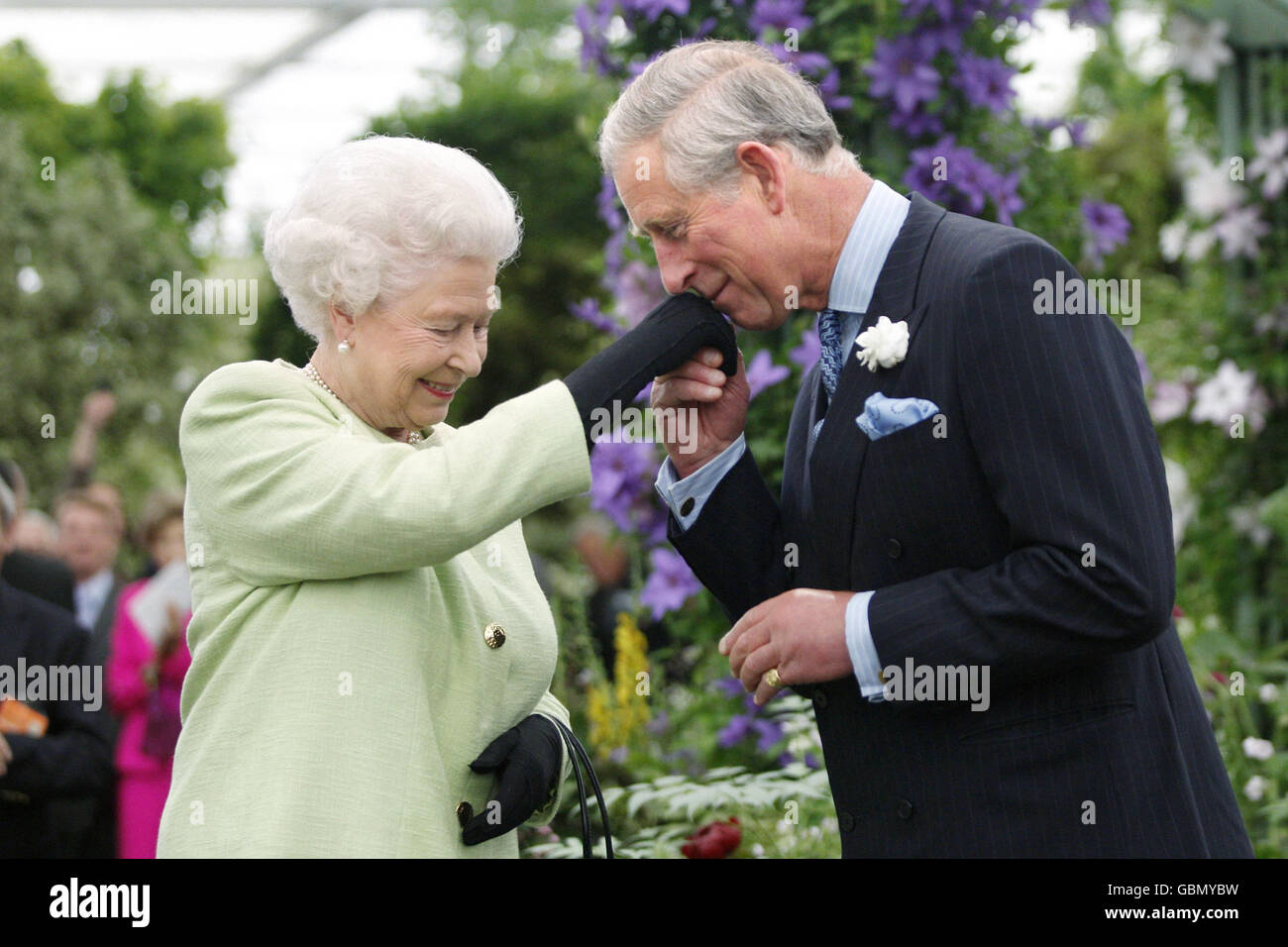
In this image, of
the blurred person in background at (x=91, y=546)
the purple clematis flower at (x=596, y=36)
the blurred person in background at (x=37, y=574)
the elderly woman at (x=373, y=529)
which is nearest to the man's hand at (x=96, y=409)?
the blurred person in background at (x=91, y=546)

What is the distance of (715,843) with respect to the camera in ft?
9.50

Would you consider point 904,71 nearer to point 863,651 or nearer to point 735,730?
point 735,730

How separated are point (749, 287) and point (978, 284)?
39 centimetres

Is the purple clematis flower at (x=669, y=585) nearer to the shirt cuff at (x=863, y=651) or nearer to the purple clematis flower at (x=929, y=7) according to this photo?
the purple clematis flower at (x=929, y=7)

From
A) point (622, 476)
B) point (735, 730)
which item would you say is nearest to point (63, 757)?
point (622, 476)

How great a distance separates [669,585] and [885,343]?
6.87 ft

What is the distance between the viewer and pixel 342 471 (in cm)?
183

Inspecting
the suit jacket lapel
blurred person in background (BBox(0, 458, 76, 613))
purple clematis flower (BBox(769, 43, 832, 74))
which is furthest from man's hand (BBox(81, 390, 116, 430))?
the suit jacket lapel

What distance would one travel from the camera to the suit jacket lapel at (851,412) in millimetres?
2020

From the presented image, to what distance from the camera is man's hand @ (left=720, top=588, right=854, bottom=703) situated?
1937mm

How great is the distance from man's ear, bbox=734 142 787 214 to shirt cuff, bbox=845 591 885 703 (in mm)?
610

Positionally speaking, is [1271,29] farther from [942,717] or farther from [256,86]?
[256,86]

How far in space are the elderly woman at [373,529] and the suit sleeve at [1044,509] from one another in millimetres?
436

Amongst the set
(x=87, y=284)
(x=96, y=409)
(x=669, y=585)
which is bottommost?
(x=669, y=585)
